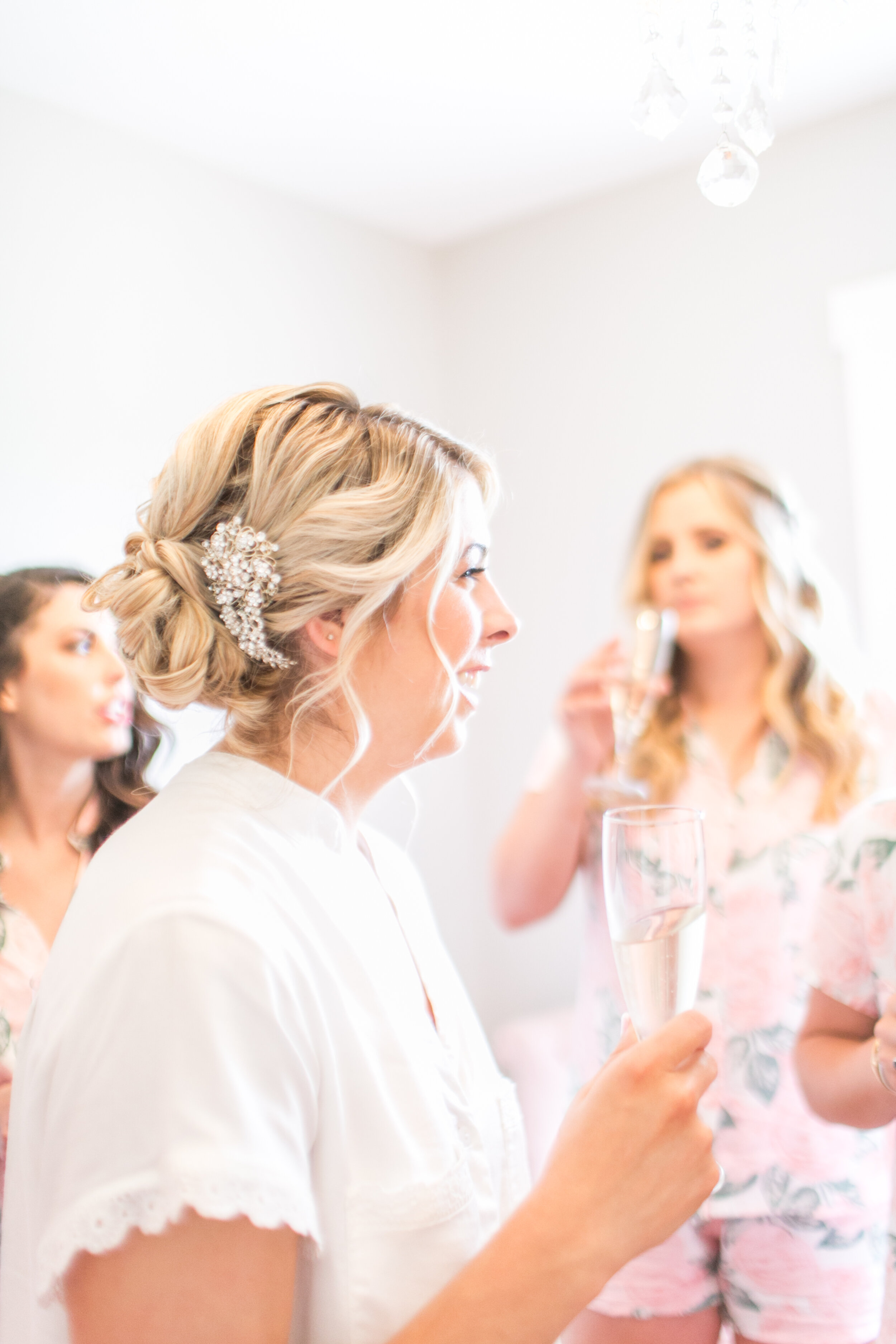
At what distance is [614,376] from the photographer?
2.87 meters

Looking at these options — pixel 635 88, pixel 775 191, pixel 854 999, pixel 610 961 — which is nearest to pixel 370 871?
pixel 854 999

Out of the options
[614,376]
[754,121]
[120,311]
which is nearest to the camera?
[754,121]

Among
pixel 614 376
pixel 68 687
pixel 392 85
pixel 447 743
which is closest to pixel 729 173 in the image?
pixel 447 743

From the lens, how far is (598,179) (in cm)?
276

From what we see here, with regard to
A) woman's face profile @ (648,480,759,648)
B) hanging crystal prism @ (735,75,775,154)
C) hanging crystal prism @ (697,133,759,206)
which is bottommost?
woman's face profile @ (648,480,759,648)

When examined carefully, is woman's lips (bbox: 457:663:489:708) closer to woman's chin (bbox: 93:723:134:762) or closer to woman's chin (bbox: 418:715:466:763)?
woman's chin (bbox: 418:715:466:763)

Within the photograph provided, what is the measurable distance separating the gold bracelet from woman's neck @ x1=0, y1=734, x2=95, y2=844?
3.46 feet

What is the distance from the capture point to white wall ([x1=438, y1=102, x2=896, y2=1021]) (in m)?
2.51

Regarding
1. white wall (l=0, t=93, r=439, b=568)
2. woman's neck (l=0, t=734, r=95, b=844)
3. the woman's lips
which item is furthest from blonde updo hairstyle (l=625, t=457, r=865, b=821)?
white wall (l=0, t=93, r=439, b=568)

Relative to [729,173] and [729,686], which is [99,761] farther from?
[729,173]

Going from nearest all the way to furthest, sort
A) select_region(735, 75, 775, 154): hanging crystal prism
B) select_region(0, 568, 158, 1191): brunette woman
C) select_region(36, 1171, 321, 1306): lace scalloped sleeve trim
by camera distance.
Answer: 1. select_region(36, 1171, 321, 1306): lace scalloped sleeve trim
2. select_region(735, 75, 775, 154): hanging crystal prism
3. select_region(0, 568, 158, 1191): brunette woman

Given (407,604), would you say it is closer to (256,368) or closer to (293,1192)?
(293,1192)

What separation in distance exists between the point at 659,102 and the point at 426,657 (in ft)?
1.60

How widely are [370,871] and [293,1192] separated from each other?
389mm
